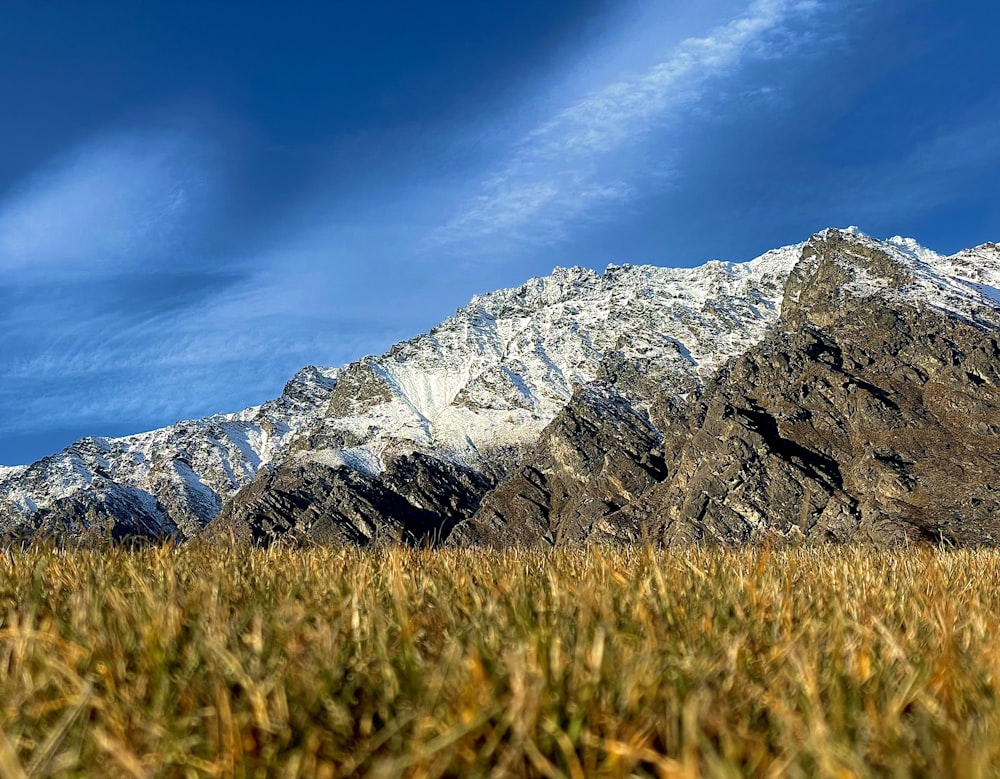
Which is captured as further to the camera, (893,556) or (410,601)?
(893,556)

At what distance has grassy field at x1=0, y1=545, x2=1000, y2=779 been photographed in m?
2.04

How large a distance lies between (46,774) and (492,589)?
2444 mm

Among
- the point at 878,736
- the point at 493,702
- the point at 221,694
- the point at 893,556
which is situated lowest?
the point at 893,556

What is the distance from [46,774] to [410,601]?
212cm

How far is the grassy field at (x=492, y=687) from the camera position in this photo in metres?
2.04

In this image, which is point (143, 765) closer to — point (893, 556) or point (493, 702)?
point (493, 702)

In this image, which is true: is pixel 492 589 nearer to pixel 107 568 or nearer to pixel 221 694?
pixel 221 694

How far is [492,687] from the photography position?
237 cm

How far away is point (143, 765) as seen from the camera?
209 cm

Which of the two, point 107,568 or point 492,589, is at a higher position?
point 107,568

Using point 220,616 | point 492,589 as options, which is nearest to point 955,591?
point 492,589

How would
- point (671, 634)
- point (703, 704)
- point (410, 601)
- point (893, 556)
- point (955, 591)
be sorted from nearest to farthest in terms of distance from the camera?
point (703, 704)
point (671, 634)
point (410, 601)
point (955, 591)
point (893, 556)

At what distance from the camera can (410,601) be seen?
13.1 ft

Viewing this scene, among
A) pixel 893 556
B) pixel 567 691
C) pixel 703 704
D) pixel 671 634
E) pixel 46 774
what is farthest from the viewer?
pixel 893 556
